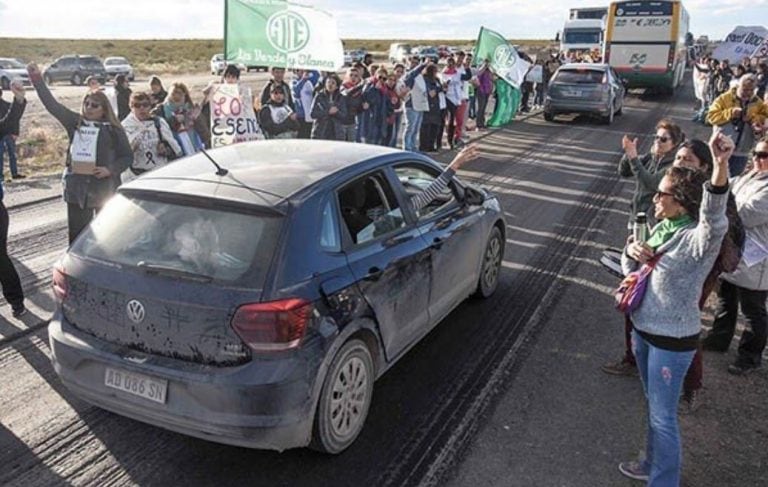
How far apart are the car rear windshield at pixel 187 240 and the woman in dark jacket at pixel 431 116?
10.3 meters

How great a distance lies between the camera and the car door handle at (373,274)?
3.92 meters

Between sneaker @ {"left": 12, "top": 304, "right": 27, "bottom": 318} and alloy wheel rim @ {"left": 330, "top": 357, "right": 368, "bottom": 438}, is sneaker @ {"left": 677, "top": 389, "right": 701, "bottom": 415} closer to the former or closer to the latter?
alloy wheel rim @ {"left": 330, "top": 357, "right": 368, "bottom": 438}

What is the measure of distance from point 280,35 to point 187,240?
6679 millimetres

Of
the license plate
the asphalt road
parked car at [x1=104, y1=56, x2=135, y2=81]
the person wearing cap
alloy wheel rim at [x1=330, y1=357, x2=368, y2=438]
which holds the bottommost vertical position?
the asphalt road

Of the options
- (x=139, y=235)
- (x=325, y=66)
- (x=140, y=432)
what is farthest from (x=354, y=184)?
(x=325, y=66)

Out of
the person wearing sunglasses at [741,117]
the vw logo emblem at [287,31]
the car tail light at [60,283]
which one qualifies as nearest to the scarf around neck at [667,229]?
the car tail light at [60,283]

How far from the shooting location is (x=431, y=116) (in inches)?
543

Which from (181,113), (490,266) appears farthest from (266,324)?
(181,113)

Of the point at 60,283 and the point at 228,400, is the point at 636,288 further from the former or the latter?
the point at 60,283

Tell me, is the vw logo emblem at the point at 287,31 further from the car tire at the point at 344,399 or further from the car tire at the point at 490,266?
the car tire at the point at 344,399

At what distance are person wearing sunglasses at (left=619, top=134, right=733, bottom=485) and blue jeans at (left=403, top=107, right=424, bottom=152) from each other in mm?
10421

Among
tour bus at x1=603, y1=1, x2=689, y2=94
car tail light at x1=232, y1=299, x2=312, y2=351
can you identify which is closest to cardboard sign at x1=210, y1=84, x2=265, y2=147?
car tail light at x1=232, y1=299, x2=312, y2=351

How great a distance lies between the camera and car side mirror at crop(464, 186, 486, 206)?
18.5ft

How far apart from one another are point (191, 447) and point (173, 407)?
2.04ft
